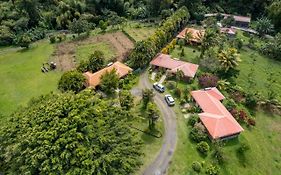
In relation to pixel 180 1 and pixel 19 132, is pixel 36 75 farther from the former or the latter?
pixel 180 1

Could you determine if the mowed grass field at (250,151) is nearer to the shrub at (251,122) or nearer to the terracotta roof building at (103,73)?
the shrub at (251,122)

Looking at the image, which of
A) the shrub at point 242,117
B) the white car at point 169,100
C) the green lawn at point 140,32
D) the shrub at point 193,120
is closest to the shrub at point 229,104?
the shrub at point 242,117

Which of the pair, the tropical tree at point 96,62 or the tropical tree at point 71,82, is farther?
the tropical tree at point 96,62

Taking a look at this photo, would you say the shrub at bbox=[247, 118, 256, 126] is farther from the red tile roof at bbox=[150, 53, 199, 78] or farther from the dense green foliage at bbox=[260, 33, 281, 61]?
the dense green foliage at bbox=[260, 33, 281, 61]

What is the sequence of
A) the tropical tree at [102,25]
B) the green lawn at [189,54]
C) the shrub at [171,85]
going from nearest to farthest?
the shrub at [171,85]
the green lawn at [189,54]
the tropical tree at [102,25]

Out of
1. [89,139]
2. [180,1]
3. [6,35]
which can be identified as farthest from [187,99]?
[6,35]
